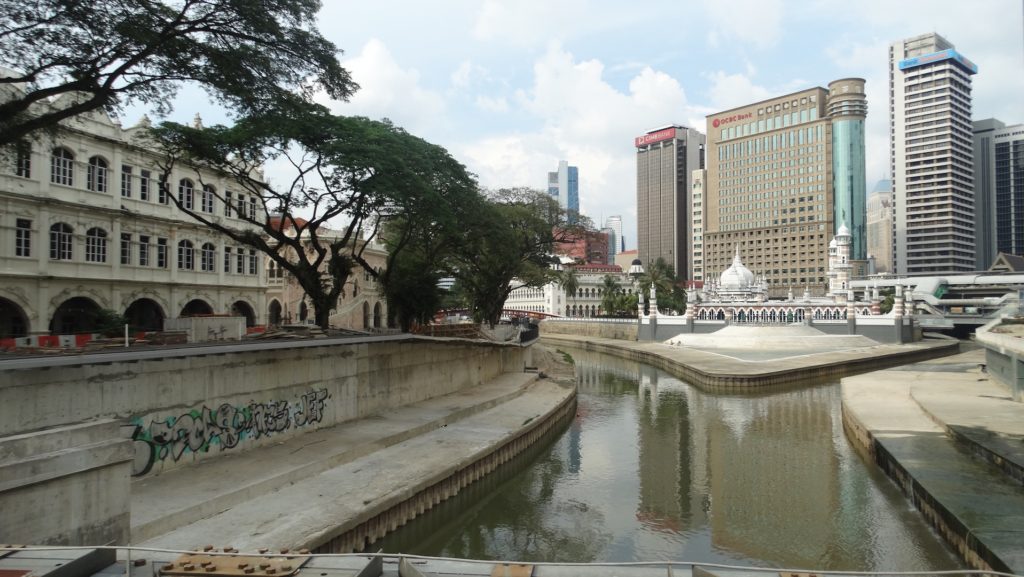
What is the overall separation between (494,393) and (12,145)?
23.8m

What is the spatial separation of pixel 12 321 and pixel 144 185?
10437 millimetres

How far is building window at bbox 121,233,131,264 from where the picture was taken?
116 ft

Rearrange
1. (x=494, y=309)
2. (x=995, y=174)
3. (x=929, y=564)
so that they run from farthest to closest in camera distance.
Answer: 1. (x=995, y=174)
2. (x=494, y=309)
3. (x=929, y=564)

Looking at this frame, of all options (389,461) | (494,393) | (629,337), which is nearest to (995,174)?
(629,337)

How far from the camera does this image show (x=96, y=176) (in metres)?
33.9

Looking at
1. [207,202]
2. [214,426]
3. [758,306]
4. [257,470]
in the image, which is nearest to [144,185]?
[207,202]

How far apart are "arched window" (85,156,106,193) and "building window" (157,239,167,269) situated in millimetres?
4680

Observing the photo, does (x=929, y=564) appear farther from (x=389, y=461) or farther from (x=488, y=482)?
(x=389, y=461)

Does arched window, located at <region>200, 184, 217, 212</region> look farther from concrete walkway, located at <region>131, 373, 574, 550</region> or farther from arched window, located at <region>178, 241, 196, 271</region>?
concrete walkway, located at <region>131, 373, 574, 550</region>

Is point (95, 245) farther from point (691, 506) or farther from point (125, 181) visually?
point (691, 506)

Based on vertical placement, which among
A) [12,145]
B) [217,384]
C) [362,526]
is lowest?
[362,526]

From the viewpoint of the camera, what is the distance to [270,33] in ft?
61.9

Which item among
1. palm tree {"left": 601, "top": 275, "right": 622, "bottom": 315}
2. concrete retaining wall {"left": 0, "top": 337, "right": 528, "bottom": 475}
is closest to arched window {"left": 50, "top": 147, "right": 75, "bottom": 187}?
concrete retaining wall {"left": 0, "top": 337, "right": 528, "bottom": 475}

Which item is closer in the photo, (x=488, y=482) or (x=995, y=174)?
(x=488, y=482)
